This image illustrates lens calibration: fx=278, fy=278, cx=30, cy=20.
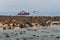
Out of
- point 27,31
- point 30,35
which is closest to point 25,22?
point 27,31

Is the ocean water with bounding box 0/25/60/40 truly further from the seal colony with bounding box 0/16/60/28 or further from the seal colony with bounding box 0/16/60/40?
the seal colony with bounding box 0/16/60/28

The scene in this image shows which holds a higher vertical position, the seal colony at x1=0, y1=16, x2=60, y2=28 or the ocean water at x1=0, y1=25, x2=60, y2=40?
the ocean water at x1=0, y1=25, x2=60, y2=40

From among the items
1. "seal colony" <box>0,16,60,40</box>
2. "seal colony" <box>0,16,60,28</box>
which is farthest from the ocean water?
"seal colony" <box>0,16,60,28</box>

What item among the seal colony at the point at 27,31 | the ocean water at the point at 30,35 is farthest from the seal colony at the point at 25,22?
the ocean water at the point at 30,35

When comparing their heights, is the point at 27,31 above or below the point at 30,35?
below

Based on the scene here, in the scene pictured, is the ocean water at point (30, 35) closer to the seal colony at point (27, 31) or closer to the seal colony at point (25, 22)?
the seal colony at point (27, 31)

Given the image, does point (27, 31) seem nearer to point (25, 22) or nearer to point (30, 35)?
point (30, 35)

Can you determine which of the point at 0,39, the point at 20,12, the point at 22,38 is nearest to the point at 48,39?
the point at 22,38

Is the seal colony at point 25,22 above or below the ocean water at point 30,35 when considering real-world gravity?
below

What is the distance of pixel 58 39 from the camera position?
23453 mm

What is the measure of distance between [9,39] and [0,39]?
0.78 meters

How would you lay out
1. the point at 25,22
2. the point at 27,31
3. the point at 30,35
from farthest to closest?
the point at 25,22, the point at 27,31, the point at 30,35

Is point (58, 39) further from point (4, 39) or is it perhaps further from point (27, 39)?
point (4, 39)

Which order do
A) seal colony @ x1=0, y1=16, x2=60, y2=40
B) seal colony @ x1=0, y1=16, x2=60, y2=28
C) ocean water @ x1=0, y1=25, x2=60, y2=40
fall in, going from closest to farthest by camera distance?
ocean water @ x1=0, y1=25, x2=60, y2=40, seal colony @ x1=0, y1=16, x2=60, y2=40, seal colony @ x1=0, y1=16, x2=60, y2=28
